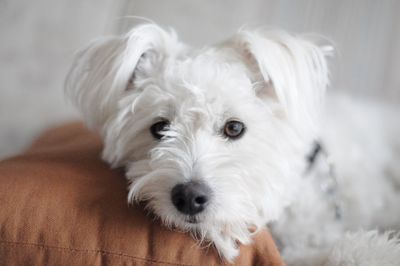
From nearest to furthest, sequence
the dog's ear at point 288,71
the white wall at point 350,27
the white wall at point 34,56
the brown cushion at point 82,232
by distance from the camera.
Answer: the brown cushion at point 82,232 < the dog's ear at point 288,71 < the white wall at point 350,27 < the white wall at point 34,56

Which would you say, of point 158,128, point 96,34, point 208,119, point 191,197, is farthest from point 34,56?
point 191,197

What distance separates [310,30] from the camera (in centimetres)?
162

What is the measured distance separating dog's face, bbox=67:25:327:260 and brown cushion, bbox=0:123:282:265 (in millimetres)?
38

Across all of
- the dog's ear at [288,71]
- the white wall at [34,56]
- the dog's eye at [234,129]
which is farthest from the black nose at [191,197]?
the white wall at [34,56]

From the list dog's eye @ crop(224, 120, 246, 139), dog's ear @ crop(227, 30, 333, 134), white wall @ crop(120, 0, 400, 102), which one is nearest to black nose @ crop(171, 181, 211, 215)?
→ dog's eye @ crop(224, 120, 246, 139)

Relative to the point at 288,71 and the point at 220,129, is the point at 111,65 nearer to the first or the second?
the point at 220,129

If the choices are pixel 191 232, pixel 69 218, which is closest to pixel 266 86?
pixel 191 232

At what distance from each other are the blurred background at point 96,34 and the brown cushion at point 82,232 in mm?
862

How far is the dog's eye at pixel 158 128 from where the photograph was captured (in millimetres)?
1068

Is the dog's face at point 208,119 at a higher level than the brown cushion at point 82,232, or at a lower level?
higher

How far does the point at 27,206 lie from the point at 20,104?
97cm

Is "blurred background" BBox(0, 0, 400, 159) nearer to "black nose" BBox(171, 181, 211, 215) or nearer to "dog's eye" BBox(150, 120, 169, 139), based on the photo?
"dog's eye" BBox(150, 120, 169, 139)

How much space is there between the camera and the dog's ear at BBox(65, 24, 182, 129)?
110 centimetres

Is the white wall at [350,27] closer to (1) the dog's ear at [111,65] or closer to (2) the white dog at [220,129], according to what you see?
(2) the white dog at [220,129]
